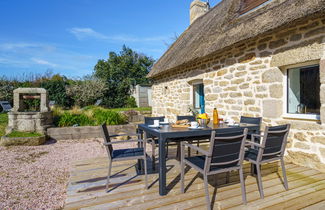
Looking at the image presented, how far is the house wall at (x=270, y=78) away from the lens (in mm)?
2879

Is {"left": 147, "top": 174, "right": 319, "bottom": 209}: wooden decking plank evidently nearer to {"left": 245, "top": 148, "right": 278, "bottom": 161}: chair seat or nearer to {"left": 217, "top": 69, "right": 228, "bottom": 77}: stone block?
{"left": 245, "top": 148, "right": 278, "bottom": 161}: chair seat

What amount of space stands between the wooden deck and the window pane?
106 cm

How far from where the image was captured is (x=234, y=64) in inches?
172

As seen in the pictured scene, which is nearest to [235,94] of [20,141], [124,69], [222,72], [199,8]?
[222,72]

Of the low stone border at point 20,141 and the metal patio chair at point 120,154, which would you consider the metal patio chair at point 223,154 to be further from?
the low stone border at point 20,141

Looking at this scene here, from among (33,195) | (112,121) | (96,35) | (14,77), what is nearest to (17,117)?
(112,121)

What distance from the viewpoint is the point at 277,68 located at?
3.44 metres

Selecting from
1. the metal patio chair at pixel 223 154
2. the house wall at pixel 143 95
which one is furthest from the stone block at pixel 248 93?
the house wall at pixel 143 95

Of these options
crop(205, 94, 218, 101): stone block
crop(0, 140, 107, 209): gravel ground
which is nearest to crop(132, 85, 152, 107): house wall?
crop(0, 140, 107, 209): gravel ground

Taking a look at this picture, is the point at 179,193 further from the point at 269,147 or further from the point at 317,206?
the point at 317,206

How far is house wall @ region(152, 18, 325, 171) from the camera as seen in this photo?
288 centimetres

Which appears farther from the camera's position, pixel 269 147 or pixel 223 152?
pixel 269 147

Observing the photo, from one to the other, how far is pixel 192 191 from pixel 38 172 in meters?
2.90

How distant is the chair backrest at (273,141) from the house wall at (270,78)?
1.02 meters
